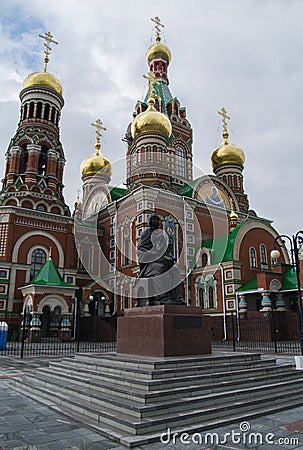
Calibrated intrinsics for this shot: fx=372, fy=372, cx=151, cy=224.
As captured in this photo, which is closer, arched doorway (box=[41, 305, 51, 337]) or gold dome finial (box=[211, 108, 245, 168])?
arched doorway (box=[41, 305, 51, 337])

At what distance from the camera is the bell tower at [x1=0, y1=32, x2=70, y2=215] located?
26203mm

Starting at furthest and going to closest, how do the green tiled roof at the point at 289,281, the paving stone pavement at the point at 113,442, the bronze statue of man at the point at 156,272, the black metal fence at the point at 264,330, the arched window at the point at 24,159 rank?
the arched window at the point at 24,159 → the green tiled roof at the point at 289,281 → the black metal fence at the point at 264,330 → the bronze statue of man at the point at 156,272 → the paving stone pavement at the point at 113,442

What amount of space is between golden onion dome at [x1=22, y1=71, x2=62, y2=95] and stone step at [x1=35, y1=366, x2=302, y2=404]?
25385mm

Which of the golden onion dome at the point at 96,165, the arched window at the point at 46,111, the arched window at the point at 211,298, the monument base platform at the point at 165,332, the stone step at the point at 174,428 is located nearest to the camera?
the stone step at the point at 174,428

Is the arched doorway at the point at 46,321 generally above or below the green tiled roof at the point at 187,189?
below

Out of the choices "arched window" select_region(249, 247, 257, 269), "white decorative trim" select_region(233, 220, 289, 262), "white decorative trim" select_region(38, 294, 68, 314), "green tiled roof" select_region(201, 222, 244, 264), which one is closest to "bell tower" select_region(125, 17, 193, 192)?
"green tiled roof" select_region(201, 222, 244, 264)

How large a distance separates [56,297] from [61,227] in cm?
635

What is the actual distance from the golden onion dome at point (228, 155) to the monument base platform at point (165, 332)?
89.4 feet

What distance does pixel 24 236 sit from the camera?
2506cm

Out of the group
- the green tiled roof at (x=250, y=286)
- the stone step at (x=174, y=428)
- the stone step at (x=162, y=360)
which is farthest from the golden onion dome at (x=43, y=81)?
the stone step at (x=174, y=428)

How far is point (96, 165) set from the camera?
36312mm

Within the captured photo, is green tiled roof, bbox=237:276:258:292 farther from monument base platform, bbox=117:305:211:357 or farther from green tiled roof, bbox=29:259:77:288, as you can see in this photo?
monument base platform, bbox=117:305:211:357

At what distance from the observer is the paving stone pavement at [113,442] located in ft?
14.2

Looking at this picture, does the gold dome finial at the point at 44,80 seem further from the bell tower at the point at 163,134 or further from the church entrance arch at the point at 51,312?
the church entrance arch at the point at 51,312
